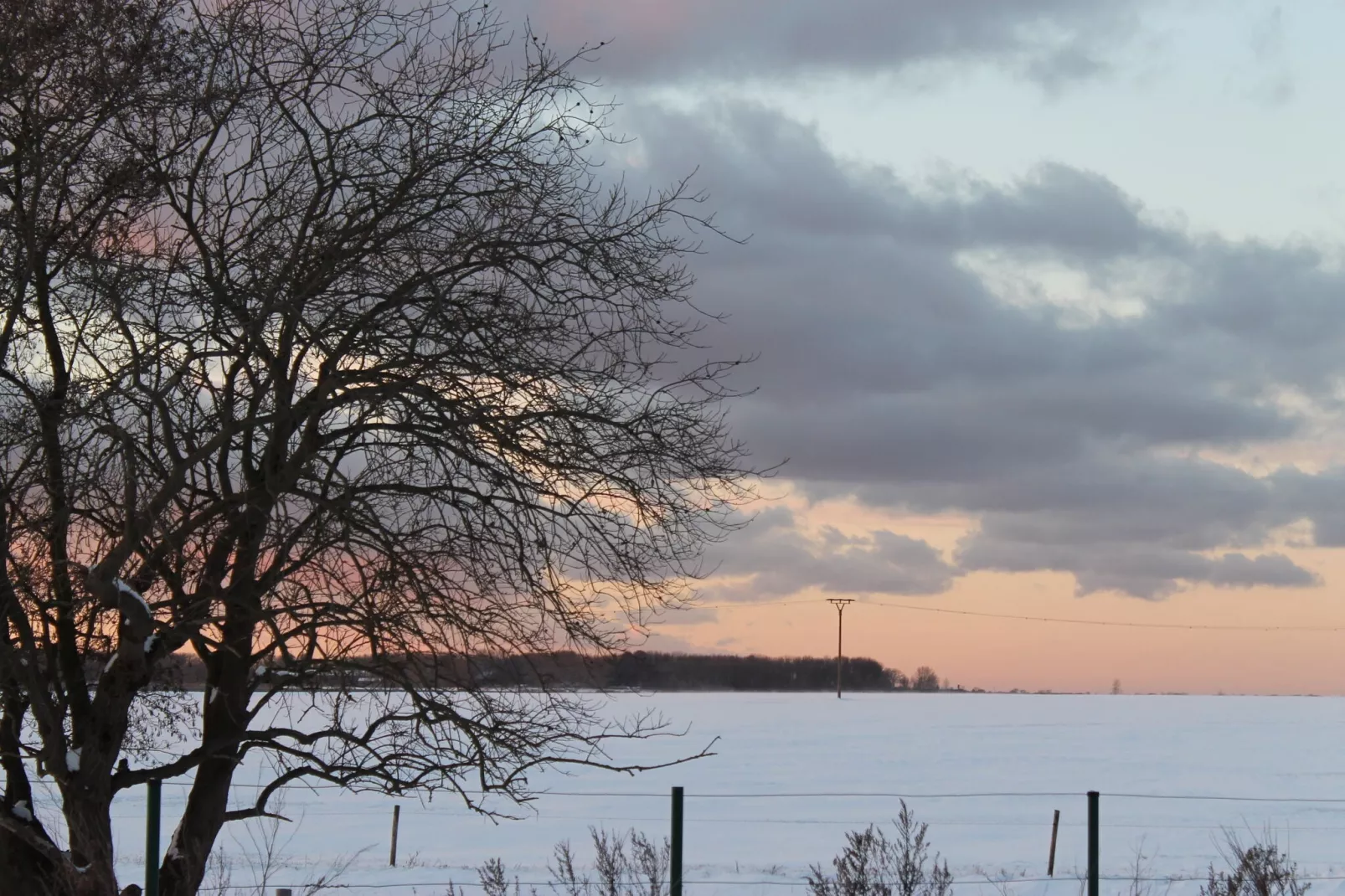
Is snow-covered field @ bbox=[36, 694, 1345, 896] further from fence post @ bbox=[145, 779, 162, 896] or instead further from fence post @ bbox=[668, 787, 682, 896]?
fence post @ bbox=[145, 779, 162, 896]

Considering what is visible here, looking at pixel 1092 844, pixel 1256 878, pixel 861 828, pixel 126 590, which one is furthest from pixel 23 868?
pixel 861 828

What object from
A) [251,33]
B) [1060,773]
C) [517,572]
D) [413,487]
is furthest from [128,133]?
[1060,773]

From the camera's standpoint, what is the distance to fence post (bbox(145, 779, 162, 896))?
8188 millimetres

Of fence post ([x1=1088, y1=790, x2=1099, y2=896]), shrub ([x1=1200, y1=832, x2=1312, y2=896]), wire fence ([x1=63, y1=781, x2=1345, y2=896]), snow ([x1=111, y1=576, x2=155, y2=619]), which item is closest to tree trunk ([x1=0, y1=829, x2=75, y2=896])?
snow ([x1=111, y1=576, x2=155, y2=619])

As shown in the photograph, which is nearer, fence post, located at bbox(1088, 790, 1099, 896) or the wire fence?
fence post, located at bbox(1088, 790, 1099, 896)

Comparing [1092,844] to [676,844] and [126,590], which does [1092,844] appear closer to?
[676,844]

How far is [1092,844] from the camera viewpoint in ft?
31.8

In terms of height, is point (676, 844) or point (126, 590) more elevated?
point (126, 590)

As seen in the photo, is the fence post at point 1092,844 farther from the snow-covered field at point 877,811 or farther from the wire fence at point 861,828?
the wire fence at point 861,828

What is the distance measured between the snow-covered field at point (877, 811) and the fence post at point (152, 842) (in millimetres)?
2338

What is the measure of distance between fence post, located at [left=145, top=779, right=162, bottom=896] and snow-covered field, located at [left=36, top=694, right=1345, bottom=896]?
234 centimetres

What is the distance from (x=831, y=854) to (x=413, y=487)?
15.2m

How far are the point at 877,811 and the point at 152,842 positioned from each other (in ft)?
71.7

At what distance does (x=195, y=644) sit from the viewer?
24.9 ft
